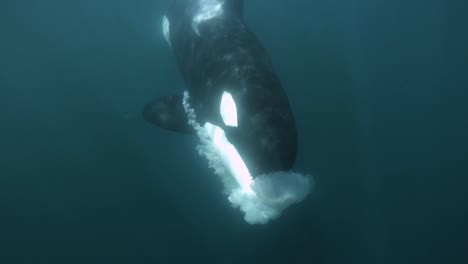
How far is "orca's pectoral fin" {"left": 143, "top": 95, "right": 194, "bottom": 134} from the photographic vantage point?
1015cm

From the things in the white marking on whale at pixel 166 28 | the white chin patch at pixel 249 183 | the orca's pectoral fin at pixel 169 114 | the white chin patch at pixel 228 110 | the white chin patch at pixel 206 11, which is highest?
the white marking on whale at pixel 166 28

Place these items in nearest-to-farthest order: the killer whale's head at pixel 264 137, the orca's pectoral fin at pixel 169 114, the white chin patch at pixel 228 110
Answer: the killer whale's head at pixel 264 137, the white chin patch at pixel 228 110, the orca's pectoral fin at pixel 169 114

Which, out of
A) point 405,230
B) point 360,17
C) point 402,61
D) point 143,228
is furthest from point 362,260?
point 360,17

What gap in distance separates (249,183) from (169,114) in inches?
145

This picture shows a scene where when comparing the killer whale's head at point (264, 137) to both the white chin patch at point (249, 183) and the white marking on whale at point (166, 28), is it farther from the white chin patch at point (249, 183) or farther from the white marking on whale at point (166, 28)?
the white marking on whale at point (166, 28)

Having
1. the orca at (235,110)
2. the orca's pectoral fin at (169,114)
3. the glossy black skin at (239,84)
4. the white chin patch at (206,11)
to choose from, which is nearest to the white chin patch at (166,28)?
the glossy black skin at (239,84)

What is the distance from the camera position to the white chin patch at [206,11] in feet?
34.9

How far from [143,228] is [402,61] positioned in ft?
71.3

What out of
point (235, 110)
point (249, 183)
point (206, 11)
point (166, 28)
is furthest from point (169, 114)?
point (166, 28)

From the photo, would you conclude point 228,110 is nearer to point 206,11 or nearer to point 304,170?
point 206,11

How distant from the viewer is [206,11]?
10828mm

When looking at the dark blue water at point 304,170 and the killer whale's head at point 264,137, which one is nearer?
the killer whale's head at point 264,137

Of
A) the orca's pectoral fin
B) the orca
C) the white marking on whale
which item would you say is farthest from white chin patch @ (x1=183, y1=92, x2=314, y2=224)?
the white marking on whale

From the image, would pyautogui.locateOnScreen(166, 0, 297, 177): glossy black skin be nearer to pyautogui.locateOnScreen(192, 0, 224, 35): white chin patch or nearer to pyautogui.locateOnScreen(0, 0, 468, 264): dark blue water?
pyautogui.locateOnScreen(192, 0, 224, 35): white chin patch
